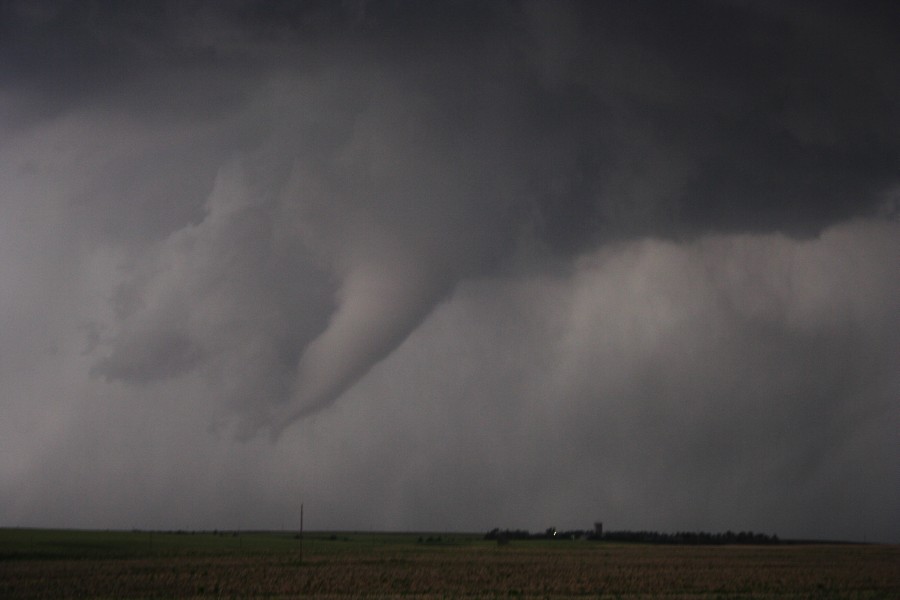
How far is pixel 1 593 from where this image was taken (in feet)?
158

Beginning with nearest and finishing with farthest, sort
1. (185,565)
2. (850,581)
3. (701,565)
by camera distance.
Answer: (850,581)
(185,565)
(701,565)

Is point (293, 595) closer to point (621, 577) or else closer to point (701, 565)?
point (621, 577)

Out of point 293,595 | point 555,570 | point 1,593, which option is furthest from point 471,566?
point 1,593

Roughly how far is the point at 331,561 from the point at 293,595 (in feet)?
105

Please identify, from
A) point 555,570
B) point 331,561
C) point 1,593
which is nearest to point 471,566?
point 555,570

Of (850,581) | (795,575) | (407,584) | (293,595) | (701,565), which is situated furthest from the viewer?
(701,565)

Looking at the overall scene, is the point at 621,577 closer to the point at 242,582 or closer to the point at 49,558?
the point at 242,582

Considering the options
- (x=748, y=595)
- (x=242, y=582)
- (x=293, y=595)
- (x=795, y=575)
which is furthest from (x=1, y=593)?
(x=795, y=575)

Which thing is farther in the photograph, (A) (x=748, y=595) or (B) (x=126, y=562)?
(B) (x=126, y=562)

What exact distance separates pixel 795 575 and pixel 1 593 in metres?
55.2

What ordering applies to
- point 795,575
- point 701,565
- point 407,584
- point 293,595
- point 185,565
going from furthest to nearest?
point 701,565
point 185,565
point 795,575
point 407,584
point 293,595

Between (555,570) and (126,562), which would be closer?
(555,570)

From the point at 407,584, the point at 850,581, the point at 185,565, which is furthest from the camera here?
the point at 185,565

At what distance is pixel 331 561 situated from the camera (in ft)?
257
